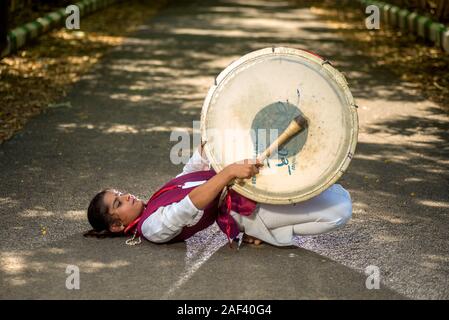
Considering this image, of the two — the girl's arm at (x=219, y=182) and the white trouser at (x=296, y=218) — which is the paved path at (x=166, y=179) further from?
the girl's arm at (x=219, y=182)

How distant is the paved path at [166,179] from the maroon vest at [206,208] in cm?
13

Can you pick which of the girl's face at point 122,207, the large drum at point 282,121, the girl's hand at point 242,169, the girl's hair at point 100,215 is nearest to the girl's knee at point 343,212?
the large drum at point 282,121

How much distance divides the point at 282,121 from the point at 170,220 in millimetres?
795

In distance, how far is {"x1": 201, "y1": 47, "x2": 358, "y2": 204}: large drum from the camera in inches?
173

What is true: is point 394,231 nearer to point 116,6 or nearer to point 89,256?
point 89,256

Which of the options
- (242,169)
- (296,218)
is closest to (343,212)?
(296,218)

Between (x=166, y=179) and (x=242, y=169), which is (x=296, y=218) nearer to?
(x=242, y=169)

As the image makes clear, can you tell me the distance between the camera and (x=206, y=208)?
4473mm

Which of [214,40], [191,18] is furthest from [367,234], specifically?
[191,18]

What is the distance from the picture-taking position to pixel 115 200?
4.70 meters

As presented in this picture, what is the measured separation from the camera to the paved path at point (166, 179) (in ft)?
13.8

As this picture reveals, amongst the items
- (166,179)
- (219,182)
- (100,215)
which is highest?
(219,182)

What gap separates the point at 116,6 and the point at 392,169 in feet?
40.2

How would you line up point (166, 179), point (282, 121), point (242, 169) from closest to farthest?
point (242, 169), point (282, 121), point (166, 179)
